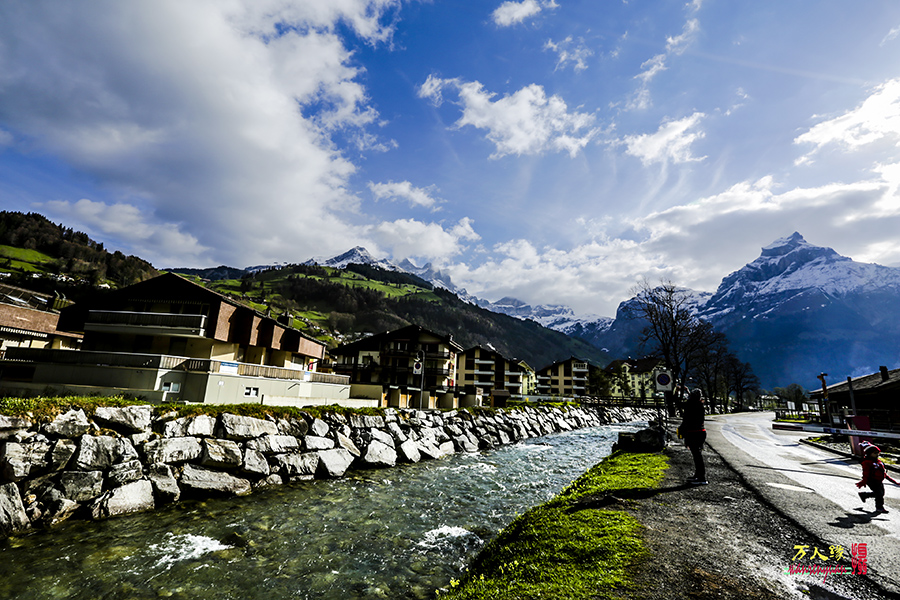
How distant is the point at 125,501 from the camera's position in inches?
457

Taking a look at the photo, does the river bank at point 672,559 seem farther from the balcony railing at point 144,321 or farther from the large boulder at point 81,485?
the balcony railing at point 144,321

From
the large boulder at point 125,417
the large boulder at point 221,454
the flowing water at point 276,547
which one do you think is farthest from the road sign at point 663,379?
→ the large boulder at point 125,417

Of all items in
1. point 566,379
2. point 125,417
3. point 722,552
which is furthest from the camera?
point 566,379

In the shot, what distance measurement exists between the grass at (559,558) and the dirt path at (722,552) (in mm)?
330

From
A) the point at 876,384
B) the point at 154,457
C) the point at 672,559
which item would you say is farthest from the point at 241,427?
the point at 876,384

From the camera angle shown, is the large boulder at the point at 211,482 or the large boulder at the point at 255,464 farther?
the large boulder at the point at 255,464

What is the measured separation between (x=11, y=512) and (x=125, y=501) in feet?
7.75

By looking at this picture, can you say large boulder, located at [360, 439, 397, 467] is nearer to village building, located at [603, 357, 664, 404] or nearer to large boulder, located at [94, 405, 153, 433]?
large boulder, located at [94, 405, 153, 433]

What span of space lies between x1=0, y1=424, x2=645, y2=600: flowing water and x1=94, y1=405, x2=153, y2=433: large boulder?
380cm

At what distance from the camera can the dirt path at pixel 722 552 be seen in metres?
4.60

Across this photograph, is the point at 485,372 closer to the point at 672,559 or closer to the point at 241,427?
the point at 241,427

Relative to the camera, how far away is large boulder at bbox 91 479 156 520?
11.1 meters

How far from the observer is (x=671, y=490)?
9.91 metres

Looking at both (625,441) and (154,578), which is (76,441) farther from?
(625,441)
